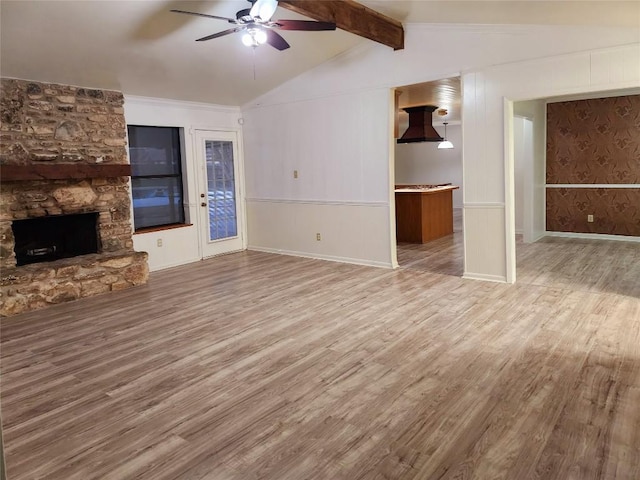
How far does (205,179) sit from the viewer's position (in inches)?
296

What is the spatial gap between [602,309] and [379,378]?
246 centimetres

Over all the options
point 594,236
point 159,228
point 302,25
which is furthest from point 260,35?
point 594,236

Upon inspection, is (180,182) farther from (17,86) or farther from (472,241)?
(472,241)

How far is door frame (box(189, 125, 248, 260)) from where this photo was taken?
291 inches

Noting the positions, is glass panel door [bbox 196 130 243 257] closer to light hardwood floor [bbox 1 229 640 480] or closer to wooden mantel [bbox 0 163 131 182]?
wooden mantel [bbox 0 163 131 182]

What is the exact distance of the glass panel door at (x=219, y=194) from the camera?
7.53 m

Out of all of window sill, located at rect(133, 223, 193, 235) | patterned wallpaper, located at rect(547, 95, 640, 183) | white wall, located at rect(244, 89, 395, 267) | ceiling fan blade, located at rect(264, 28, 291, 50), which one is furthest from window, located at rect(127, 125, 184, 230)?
patterned wallpaper, located at rect(547, 95, 640, 183)

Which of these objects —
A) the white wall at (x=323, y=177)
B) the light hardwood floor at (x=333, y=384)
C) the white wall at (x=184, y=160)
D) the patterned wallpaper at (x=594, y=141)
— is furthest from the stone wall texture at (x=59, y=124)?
the patterned wallpaper at (x=594, y=141)

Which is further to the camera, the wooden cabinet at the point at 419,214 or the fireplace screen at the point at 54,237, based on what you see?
the wooden cabinet at the point at 419,214

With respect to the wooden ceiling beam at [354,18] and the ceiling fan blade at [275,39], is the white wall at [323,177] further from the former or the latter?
the ceiling fan blade at [275,39]

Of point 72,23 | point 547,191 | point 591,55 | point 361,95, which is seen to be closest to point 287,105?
point 361,95

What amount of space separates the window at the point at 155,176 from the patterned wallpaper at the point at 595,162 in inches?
238

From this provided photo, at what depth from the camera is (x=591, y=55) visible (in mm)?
4625

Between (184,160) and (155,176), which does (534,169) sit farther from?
(155,176)
